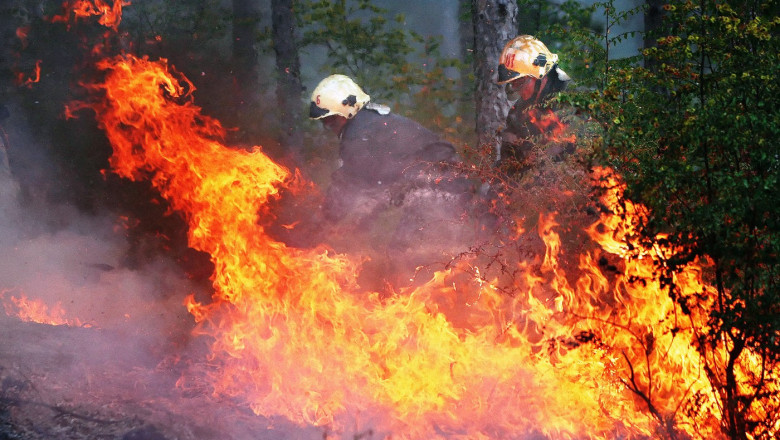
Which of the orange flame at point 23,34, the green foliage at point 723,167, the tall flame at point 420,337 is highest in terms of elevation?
the orange flame at point 23,34

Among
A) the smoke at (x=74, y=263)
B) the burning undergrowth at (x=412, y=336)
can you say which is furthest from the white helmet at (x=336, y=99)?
the smoke at (x=74, y=263)

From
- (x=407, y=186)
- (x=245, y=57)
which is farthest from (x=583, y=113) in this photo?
(x=245, y=57)

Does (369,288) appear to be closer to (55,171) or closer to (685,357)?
(685,357)

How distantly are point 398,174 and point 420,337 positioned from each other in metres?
2.97

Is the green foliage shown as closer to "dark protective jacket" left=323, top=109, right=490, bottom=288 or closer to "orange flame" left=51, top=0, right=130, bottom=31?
"dark protective jacket" left=323, top=109, right=490, bottom=288

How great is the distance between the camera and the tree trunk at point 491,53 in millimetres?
9734

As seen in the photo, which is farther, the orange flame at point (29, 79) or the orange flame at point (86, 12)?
the orange flame at point (29, 79)

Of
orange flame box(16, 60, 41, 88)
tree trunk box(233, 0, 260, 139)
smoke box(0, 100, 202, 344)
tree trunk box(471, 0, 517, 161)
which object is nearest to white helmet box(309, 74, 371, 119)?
tree trunk box(471, 0, 517, 161)

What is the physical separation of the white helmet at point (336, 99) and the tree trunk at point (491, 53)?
2346 mm

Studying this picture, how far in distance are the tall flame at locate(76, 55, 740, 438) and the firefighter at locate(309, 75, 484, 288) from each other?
A: 0.84m

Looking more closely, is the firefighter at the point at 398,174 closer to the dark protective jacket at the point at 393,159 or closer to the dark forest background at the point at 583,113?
the dark protective jacket at the point at 393,159

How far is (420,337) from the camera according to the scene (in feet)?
19.8

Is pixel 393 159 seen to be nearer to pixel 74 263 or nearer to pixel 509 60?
pixel 509 60

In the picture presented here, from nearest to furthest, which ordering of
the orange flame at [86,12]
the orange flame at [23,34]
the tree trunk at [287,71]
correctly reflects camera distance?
the orange flame at [86,12]
the orange flame at [23,34]
the tree trunk at [287,71]
